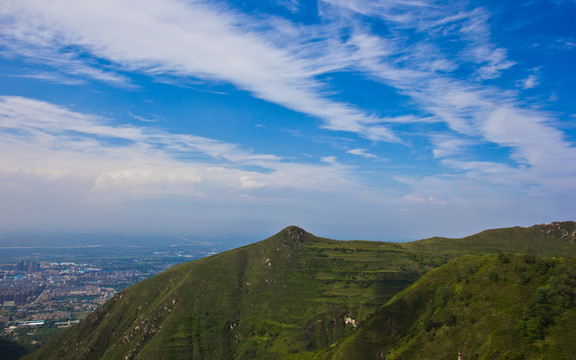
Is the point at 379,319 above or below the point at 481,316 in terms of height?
below

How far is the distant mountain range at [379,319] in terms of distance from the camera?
249 feet

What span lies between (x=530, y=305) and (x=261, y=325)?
136233 millimetres

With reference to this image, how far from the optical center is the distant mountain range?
249 ft

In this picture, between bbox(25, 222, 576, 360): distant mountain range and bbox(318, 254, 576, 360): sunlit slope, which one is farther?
bbox(25, 222, 576, 360): distant mountain range

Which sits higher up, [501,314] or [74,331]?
[501,314]

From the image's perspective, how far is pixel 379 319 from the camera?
111 metres

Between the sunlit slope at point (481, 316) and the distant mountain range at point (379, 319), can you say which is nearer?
the sunlit slope at point (481, 316)

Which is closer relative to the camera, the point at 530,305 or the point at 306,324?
the point at 530,305

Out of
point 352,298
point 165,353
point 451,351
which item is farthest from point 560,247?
point 165,353

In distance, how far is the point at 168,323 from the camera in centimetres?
17400

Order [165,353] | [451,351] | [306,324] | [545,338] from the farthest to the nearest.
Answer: [306,324] < [165,353] < [451,351] < [545,338]

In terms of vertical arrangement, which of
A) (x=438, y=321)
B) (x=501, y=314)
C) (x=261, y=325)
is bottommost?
(x=261, y=325)

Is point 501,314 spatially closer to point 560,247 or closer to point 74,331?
point 560,247

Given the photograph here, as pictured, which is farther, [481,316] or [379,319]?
[379,319]
